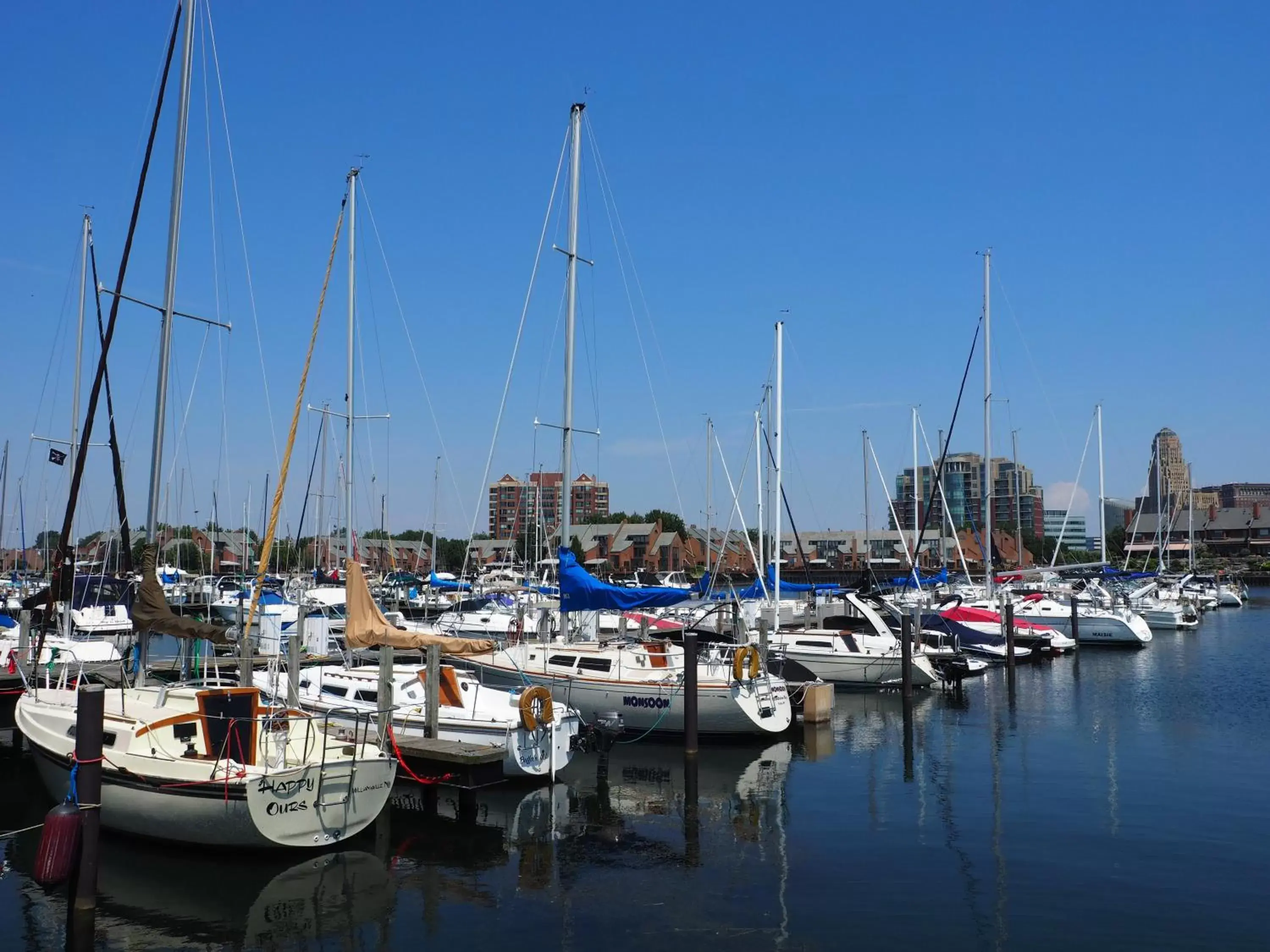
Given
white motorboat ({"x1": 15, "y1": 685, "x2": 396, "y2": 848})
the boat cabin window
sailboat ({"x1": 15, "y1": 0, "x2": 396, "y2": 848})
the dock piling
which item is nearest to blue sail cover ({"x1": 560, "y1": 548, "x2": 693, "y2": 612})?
the dock piling

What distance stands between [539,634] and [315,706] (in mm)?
7992

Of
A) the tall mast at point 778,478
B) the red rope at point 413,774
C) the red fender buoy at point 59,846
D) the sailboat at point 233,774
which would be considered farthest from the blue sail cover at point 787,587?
the red fender buoy at point 59,846

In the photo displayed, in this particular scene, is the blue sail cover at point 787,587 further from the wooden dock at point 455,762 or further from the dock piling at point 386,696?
the wooden dock at point 455,762

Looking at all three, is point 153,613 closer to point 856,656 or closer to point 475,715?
point 475,715

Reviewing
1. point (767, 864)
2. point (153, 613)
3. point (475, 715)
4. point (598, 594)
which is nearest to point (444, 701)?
point (475, 715)

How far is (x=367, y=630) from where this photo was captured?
24.8 m

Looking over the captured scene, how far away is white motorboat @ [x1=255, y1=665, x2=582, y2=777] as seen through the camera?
71.5ft

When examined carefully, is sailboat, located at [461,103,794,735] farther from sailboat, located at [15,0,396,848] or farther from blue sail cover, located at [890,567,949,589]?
blue sail cover, located at [890,567,949,589]

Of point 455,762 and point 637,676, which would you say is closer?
point 455,762

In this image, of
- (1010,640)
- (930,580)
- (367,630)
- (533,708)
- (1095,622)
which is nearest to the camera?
(533,708)

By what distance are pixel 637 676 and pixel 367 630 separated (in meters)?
7.45

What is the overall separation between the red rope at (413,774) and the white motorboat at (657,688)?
6684 mm

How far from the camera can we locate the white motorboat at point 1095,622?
54594mm

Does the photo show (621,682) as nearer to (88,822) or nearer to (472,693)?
(472,693)
